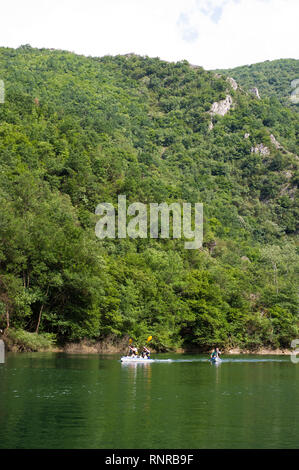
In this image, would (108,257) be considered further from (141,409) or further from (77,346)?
(141,409)

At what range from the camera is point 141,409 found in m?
30.4

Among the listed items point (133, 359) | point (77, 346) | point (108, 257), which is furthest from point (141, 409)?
point (108, 257)

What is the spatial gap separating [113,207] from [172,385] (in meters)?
74.3

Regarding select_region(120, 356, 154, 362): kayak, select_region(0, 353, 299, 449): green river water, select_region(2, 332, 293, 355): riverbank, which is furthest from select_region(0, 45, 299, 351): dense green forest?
select_region(0, 353, 299, 449): green river water

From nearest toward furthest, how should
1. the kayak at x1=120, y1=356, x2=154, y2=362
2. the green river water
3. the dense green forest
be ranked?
the green river water
the kayak at x1=120, y1=356, x2=154, y2=362
the dense green forest

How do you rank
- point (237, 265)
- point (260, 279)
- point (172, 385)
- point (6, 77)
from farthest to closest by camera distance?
point (6, 77), point (237, 265), point (260, 279), point (172, 385)

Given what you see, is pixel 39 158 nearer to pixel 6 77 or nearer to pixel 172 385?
pixel 6 77

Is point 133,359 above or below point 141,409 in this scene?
below

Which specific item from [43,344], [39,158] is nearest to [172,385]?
[43,344]

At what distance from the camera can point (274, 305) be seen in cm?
10106

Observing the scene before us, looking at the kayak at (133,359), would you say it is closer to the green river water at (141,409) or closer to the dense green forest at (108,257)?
the green river water at (141,409)

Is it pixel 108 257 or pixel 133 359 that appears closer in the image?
pixel 133 359

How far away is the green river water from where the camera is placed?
23.5 m

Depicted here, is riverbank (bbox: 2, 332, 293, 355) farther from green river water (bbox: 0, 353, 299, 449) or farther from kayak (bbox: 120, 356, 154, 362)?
green river water (bbox: 0, 353, 299, 449)
